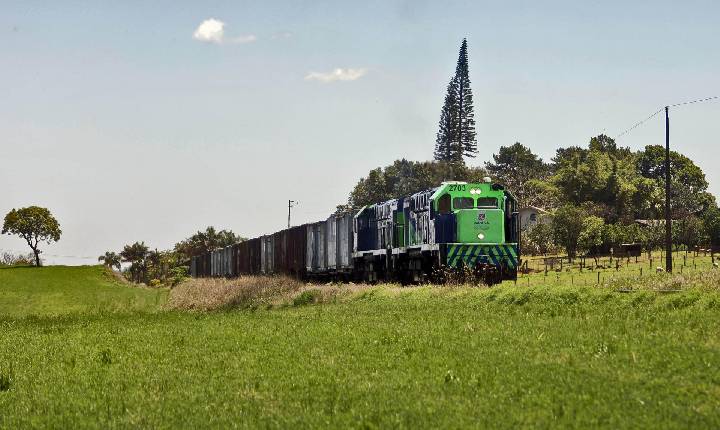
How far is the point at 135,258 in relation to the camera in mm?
146250

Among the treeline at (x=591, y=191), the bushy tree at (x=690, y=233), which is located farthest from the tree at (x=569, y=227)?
the bushy tree at (x=690, y=233)

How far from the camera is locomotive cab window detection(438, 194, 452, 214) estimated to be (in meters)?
38.4

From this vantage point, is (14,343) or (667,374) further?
(14,343)

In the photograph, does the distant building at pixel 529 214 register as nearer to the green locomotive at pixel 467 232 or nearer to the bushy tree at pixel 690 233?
the bushy tree at pixel 690 233

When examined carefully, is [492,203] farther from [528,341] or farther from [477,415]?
[477,415]

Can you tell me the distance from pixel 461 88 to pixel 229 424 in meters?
118

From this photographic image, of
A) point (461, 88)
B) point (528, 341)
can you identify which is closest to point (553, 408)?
point (528, 341)

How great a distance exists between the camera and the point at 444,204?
126 ft

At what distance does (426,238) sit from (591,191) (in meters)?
78.1

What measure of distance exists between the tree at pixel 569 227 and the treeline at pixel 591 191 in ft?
0.32

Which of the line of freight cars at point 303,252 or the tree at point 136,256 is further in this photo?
the tree at point 136,256

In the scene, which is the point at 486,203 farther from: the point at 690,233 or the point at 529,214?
the point at 529,214

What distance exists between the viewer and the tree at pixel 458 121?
126000 millimetres

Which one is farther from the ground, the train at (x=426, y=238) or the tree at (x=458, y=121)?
the tree at (x=458, y=121)
